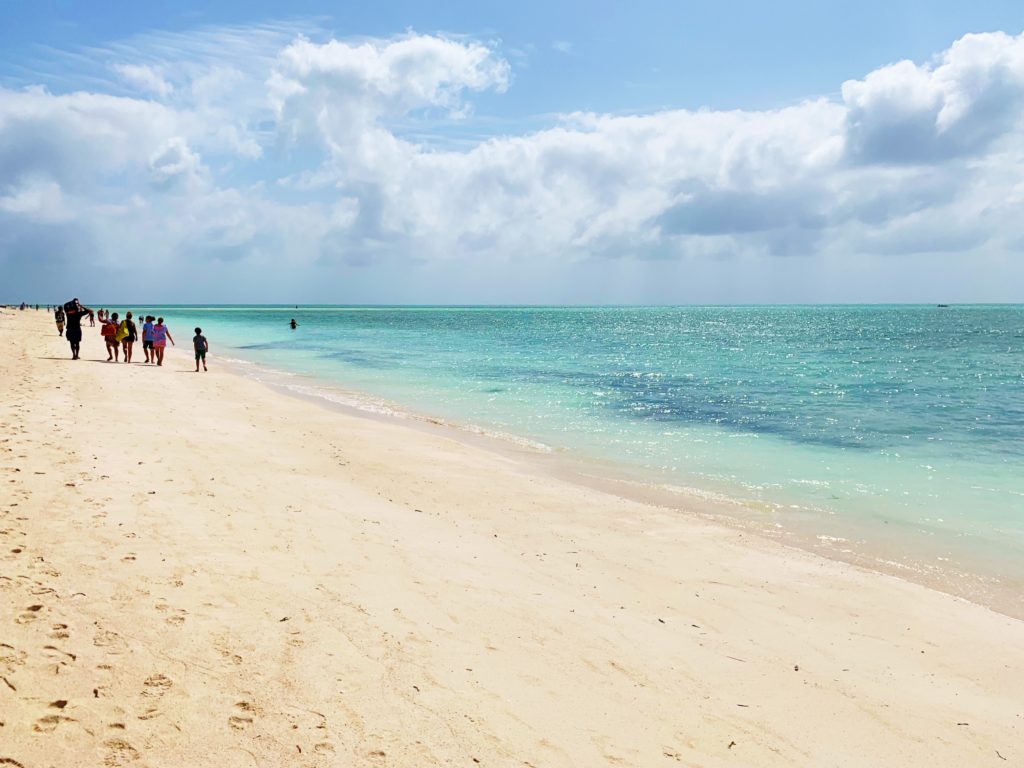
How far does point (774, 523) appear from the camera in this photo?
10.0m

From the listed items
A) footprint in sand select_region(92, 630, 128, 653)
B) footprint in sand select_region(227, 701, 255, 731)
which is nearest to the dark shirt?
footprint in sand select_region(92, 630, 128, 653)

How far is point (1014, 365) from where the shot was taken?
39125 millimetres

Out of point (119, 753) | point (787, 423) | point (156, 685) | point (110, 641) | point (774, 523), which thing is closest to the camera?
point (119, 753)

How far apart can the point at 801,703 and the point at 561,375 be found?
92.2 feet

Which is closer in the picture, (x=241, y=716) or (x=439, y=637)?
(x=241, y=716)

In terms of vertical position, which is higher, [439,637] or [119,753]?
[119,753]

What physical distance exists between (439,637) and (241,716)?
173 centimetres

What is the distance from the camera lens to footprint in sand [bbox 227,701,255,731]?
398 cm

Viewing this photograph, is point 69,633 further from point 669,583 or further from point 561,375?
point 561,375

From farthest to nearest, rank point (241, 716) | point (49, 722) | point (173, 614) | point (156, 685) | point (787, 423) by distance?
point (787, 423)
point (173, 614)
point (156, 685)
point (241, 716)
point (49, 722)

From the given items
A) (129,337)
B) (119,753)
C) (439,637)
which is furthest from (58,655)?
(129,337)

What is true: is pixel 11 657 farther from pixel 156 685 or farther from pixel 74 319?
pixel 74 319

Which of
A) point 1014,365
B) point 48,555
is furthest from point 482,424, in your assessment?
→ point 1014,365

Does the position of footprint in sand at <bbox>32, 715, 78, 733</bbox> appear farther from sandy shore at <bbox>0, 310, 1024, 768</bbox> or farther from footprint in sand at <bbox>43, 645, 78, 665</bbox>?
footprint in sand at <bbox>43, 645, 78, 665</bbox>
